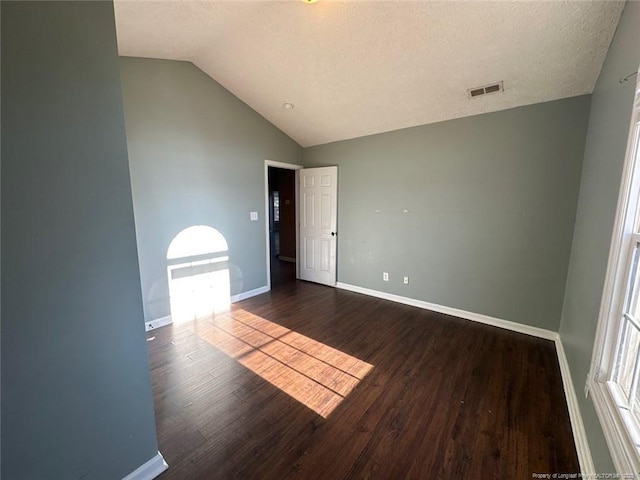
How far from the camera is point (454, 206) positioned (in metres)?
3.12

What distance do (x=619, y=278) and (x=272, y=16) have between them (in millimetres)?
2955

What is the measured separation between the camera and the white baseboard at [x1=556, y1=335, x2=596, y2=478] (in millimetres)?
1308

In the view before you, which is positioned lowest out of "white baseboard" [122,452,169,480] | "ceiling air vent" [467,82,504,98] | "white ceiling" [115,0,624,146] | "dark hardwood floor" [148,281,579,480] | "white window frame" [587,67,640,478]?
"dark hardwood floor" [148,281,579,480]

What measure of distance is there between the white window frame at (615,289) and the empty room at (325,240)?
0.01 m

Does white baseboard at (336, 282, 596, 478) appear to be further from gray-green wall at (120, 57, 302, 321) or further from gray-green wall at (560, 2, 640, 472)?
gray-green wall at (120, 57, 302, 321)

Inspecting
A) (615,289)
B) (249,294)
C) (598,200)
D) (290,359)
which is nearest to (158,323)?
(249,294)

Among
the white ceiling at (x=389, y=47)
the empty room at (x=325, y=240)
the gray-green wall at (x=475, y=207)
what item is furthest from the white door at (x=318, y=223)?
the white ceiling at (x=389, y=47)

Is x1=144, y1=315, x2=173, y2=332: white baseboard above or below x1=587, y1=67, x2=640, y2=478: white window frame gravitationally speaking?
below

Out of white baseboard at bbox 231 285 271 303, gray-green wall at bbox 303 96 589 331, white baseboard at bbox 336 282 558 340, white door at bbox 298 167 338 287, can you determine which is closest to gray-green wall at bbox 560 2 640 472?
gray-green wall at bbox 303 96 589 331

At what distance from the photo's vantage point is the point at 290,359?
233 cm

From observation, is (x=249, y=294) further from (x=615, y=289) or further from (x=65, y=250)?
(x=615, y=289)

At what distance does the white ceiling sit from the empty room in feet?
0.07

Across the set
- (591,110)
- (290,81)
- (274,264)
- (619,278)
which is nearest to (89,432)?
(619,278)

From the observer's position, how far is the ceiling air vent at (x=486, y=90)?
8.05ft
